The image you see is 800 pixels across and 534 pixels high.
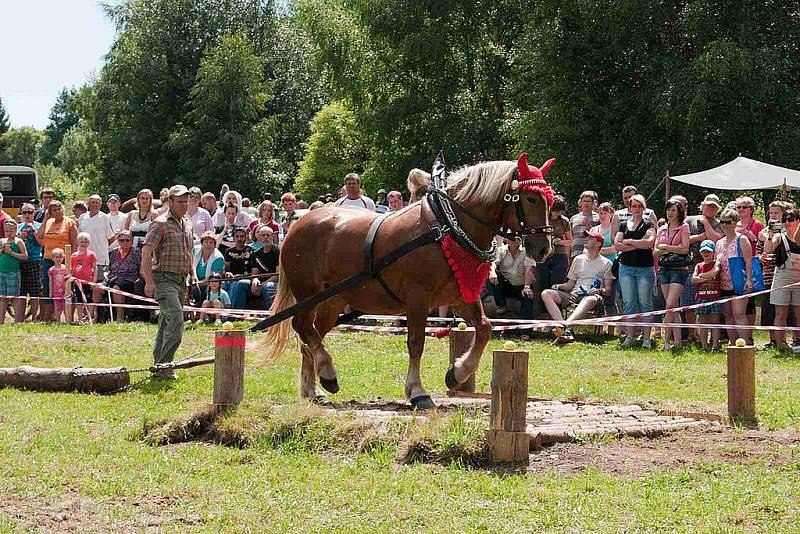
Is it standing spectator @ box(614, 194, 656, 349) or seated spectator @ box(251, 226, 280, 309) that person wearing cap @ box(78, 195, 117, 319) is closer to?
seated spectator @ box(251, 226, 280, 309)

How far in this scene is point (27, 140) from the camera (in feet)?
460

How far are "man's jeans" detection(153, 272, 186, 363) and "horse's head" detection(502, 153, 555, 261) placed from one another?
14.3 ft

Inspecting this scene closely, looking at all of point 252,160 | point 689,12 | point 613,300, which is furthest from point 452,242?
point 252,160

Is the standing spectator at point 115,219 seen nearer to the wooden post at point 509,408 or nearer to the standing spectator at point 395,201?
the standing spectator at point 395,201

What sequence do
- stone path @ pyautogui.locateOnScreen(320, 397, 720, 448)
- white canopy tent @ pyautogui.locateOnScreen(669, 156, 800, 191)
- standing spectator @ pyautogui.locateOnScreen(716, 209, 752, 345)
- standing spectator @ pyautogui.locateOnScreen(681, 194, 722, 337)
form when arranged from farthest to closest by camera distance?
1. white canopy tent @ pyautogui.locateOnScreen(669, 156, 800, 191)
2. standing spectator @ pyautogui.locateOnScreen(681, 194, 722, 337)
3. standing spectator @ pyautogui.locateOnScreen(716, 209, 752, 345)
4. stone path @ pyautogui.locateOnScreen(320, 397, 720, 448)

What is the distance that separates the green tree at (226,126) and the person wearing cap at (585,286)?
122 ft

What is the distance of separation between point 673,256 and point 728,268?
79 centimetres

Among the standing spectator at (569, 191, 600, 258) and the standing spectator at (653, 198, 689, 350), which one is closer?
the standing spectator at (653, 198, 689, 350)

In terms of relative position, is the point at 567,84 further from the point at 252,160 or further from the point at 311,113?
the point at 311,113

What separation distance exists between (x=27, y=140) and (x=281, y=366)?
137747 millimetres

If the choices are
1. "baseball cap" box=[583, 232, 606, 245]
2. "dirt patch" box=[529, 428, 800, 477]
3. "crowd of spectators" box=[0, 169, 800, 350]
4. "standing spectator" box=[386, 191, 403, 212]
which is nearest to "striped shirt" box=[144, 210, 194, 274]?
"crowd of spectators" box=[0, 169, 800, 350]

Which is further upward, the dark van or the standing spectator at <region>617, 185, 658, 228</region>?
the dark van

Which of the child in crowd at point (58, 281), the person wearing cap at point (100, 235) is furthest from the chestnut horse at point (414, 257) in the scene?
the person wearing cap at point (100, 235)

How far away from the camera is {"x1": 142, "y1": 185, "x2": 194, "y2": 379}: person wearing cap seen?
11.2 m
